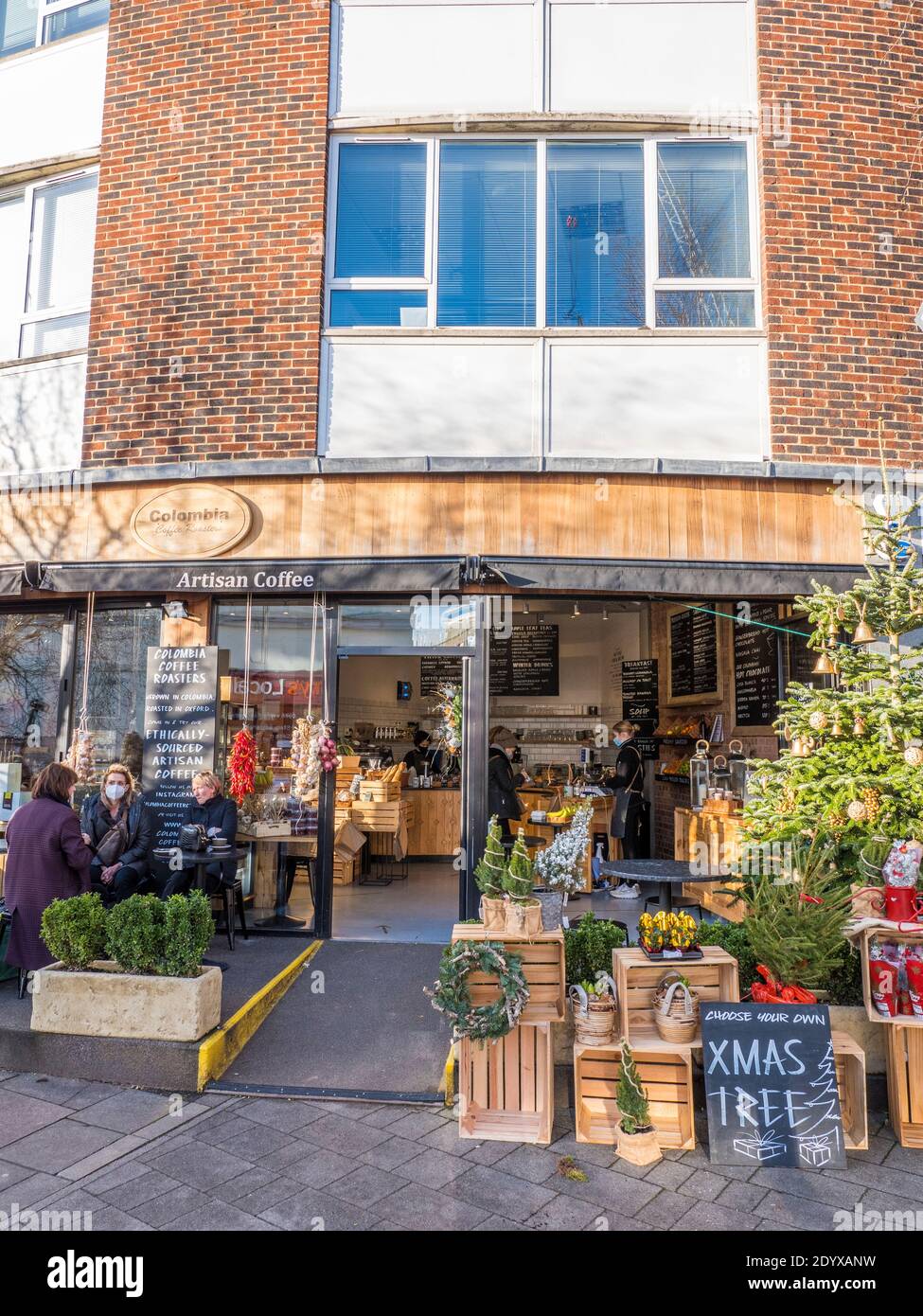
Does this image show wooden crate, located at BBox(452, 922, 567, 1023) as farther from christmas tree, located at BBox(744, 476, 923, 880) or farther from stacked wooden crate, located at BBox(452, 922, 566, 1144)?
christmas tree, located at BBox(744, 476, 923, 880)

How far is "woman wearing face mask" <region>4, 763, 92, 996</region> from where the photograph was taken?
19.1ft

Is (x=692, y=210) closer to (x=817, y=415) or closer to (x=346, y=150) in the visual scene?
(x=817, y=415)

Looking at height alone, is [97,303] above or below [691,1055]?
above

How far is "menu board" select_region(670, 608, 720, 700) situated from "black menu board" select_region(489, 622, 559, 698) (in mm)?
3004

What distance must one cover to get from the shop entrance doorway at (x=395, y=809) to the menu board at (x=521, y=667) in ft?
0.63

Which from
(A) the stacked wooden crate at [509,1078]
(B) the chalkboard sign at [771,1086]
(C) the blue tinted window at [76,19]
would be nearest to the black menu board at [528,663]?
(C) the blue tinted window at [76,19]

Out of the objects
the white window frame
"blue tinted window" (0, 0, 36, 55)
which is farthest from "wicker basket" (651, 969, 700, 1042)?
"blue tinted window" (0, 0, 36, 55)

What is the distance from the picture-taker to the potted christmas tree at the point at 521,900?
4848mm

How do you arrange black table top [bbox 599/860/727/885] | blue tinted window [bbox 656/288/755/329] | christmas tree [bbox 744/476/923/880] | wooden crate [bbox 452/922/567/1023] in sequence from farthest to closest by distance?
blue tinted window [bbox 656/288/755/329] → black table top [bbox 599/860/727/885] → christmas tree [bbox 744/476/923/880] → wooden crate [bbox 452/922/567/1023]

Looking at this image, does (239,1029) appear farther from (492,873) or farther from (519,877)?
(519,877)

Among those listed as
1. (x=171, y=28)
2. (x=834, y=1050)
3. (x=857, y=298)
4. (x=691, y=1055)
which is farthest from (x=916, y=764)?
(x=171, y=28)

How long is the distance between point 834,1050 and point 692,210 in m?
6.93

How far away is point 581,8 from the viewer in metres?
7.93

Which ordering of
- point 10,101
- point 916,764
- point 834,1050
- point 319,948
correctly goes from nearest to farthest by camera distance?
point 834,1050
point 916,764
point 319,948
point 10,101
